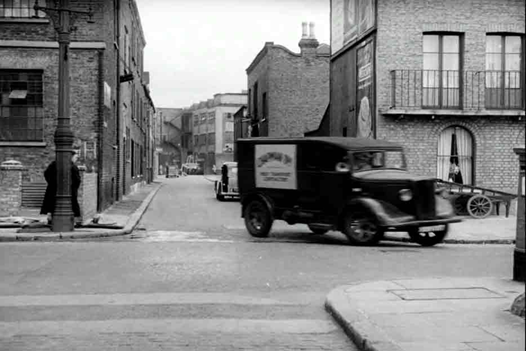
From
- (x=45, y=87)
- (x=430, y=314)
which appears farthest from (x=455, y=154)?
(x=430, y=314)

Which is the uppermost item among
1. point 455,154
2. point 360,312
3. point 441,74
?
point 441,74

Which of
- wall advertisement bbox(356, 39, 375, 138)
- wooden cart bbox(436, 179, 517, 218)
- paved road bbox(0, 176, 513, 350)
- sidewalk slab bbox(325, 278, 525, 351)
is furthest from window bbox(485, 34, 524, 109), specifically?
sidewalk slab bbox(325, 278, 525, 351)

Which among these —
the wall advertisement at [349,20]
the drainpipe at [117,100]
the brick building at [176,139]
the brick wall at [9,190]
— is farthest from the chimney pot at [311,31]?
the brick building at [176,139]

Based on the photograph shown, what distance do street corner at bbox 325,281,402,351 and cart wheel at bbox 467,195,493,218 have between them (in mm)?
12475

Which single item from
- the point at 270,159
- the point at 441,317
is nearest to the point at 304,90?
the point at 270,159

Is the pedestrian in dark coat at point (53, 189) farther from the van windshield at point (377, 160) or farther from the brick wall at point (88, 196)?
the van windshield at point (377, 160)

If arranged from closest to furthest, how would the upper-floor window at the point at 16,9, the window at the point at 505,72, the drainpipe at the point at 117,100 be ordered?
the upper-floor window at the point at 16,9, the window at the point at 505,72, the drainpipe at the point at 117,100

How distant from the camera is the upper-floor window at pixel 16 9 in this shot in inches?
819

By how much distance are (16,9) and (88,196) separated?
262 inches

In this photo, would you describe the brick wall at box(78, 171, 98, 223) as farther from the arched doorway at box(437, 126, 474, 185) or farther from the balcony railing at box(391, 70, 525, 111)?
the arched doorway at box(437, 126, 474, 185)

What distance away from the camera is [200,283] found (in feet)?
30.2

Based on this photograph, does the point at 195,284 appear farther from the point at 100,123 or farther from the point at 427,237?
the point at 100,123

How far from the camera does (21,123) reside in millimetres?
21000

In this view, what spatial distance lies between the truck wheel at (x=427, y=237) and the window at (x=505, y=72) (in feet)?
28.6
